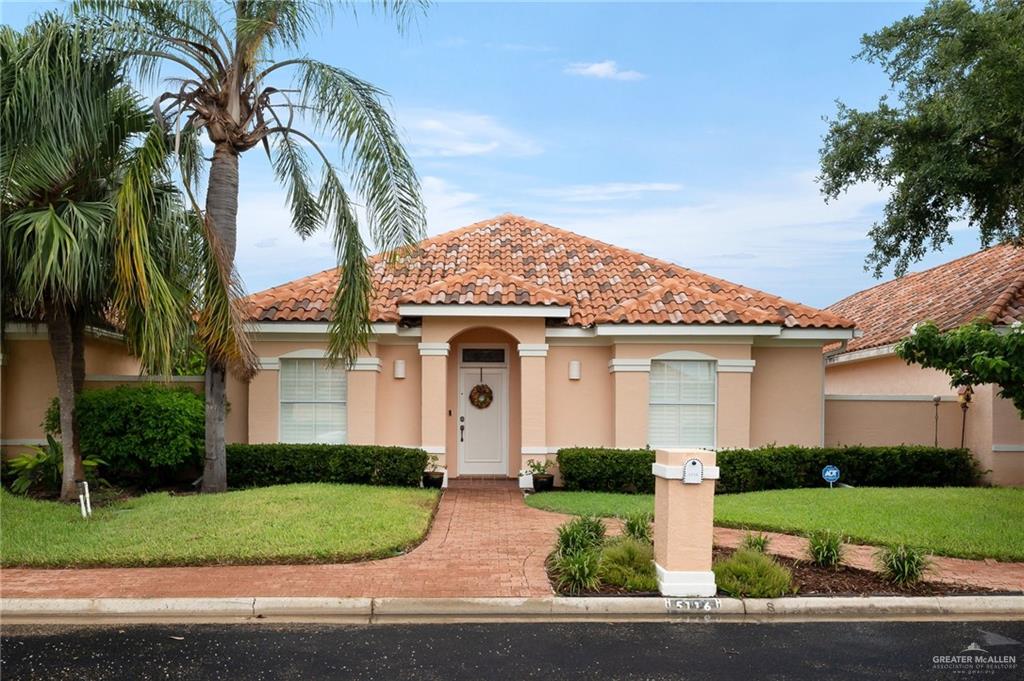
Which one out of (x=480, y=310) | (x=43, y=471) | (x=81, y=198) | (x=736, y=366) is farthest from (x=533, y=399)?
(x=43, y=471)

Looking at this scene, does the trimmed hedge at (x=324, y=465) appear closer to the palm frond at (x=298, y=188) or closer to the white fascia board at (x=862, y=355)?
the palm frond at (x=298, y=188)

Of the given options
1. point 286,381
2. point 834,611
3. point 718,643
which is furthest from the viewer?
point 286,381

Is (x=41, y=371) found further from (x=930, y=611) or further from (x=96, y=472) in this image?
(x=930, y=611)

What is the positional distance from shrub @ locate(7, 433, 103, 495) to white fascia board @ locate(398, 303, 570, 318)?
5.85 metres

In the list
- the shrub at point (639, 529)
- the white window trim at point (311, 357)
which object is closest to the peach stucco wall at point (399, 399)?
the white window trim at point (311, 357)

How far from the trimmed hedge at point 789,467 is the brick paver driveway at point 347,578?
4.33 metres

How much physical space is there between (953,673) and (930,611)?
168 centimetres

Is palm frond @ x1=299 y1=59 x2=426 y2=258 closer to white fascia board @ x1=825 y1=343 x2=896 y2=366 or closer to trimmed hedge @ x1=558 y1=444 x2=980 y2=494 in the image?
trimmed hedge @ x1=558 y1=444 x2=980 y2=494

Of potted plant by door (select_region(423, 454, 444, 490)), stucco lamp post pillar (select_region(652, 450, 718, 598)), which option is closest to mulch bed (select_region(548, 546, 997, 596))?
stucco lamp post pillar (select_region(652, 450, 718, 598))

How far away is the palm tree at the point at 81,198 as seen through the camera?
A: 34.5ft

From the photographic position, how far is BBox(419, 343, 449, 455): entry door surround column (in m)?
15.5

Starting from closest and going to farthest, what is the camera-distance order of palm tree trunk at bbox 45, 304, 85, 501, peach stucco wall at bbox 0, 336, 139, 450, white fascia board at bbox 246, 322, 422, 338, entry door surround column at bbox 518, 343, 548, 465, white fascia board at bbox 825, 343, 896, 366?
1. palm tree trunk at bbox 45, 304, 85, 501
2. white fascia board at bbox 246, 322, 422, 338
3. entry door surround column at bbox 518, 343, 548, 465
4. peach stucco wall at bbox 0, 336, 139, 450
5. white fascia board at bbox 825, 343, 896, 366

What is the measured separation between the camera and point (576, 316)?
628 inches

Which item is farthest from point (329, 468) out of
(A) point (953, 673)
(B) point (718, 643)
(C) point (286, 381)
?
(A) point (953, 673)
